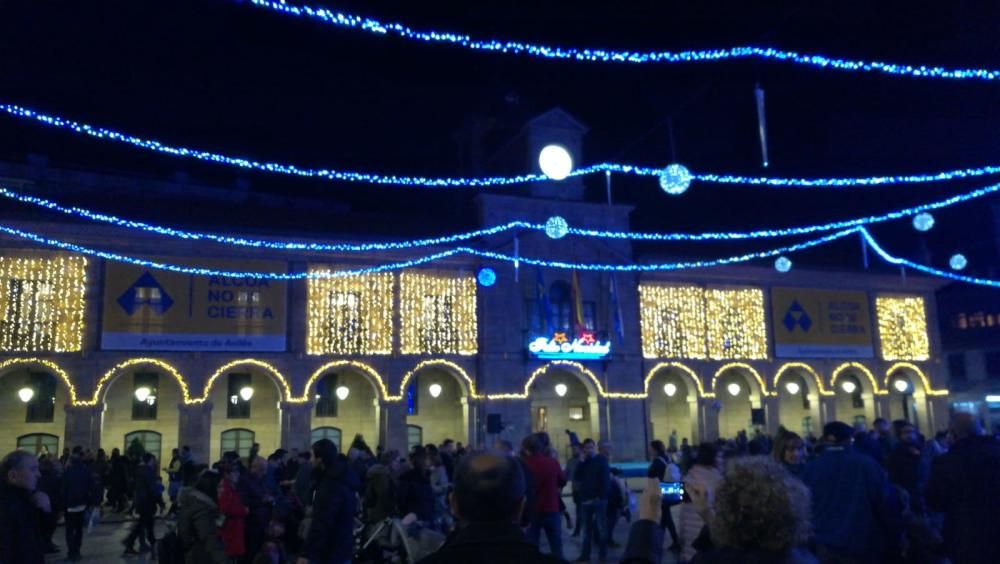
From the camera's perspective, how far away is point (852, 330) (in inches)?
1313

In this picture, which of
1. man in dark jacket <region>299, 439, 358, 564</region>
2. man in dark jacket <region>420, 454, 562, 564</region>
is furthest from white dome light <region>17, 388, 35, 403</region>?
man in dark jacket <region>420, 454, 562, 564</region>

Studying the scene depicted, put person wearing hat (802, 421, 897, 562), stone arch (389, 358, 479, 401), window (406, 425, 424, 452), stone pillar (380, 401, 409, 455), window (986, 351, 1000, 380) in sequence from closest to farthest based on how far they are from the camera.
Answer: person wearing hat (802, 421, 897, 562) < stone pillar (380, 401, 409, 455) < stone arch (389, 358, 479, 401) < window (406, 425, 424, 452) < window (986, 351, 1000, 380)

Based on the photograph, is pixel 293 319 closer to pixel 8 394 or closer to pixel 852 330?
pixel 8 394

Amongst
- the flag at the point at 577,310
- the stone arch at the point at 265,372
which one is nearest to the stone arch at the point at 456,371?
the stone arch at the point at 265,372

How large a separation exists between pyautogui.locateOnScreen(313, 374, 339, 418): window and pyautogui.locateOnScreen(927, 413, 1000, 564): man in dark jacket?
23.7 metres

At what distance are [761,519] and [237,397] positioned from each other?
1013 inches

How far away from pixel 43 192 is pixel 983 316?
45.6m

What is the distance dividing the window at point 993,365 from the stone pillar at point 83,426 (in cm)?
4163

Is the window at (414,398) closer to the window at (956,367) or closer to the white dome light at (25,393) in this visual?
the white dome light at (25,393)

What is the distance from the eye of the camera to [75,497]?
12.0m

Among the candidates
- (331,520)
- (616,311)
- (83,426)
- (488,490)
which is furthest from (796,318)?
(488,490)

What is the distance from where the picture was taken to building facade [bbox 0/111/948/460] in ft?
76.1

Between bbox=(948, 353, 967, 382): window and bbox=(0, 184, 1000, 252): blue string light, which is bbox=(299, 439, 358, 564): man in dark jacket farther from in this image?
bbox=(948, 353, 967, 382): window

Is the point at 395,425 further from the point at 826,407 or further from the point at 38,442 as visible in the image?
the point at 826,407
